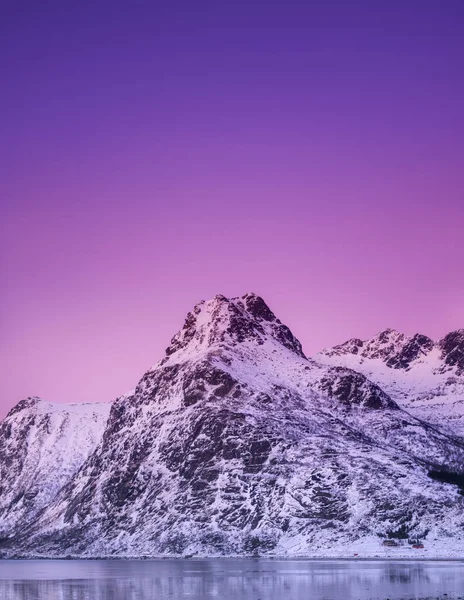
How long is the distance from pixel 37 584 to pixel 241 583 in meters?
44.2

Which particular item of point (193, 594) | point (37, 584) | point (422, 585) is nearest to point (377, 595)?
point (422, 585)

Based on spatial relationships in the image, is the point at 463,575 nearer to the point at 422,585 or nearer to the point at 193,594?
the point at 422,585

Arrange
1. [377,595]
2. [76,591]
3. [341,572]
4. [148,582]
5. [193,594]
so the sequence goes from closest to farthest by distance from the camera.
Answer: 1. [377,595]
2. [193,594]
3. [76,591]
4. [148,582]
5. [341,572]

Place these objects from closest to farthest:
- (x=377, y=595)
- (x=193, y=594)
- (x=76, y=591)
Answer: (x=377, y=595) < (x=193, y=594) < (x=76, y=591)

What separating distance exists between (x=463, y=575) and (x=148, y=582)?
5572 cm

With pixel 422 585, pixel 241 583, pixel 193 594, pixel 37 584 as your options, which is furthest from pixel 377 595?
pixel 37 584

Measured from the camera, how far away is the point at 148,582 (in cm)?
18125

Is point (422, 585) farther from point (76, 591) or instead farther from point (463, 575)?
point (76, 591)

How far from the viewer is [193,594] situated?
484 feet

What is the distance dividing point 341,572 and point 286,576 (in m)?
13.3

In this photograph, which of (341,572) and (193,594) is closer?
(193,594)

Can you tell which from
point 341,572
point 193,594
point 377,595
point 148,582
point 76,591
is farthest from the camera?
point 341,572

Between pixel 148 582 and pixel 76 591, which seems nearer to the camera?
pixel 76 591

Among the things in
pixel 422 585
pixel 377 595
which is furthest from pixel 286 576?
pixel 377 595
